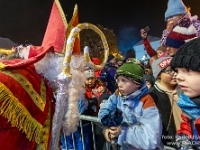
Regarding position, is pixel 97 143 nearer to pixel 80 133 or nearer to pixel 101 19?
pixel 80 133

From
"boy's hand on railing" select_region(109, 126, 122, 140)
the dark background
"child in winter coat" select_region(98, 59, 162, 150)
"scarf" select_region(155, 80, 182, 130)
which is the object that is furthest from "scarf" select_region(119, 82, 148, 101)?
the dark background

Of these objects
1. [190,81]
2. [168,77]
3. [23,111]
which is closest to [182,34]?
[168,77]

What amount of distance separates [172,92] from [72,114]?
2.83 feet

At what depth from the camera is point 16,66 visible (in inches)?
43.5

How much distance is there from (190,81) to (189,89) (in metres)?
0.04

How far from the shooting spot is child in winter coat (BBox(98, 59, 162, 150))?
1247 mm

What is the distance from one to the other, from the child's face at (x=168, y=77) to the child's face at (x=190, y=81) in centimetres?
75

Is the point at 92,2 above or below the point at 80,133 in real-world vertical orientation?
above

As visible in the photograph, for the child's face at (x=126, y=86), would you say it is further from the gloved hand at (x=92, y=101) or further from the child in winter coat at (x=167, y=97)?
the gloved hand at (x=92, y=101)

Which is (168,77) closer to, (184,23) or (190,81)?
(184,23)

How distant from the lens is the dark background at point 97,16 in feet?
16.0

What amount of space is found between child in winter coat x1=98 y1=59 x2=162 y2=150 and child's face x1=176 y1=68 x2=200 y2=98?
14.6 inches

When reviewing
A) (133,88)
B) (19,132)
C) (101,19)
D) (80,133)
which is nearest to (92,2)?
(101,19)

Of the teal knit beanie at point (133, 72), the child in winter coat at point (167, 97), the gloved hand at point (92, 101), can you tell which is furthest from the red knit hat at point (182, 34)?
the gloved hand at point (92, 101)
